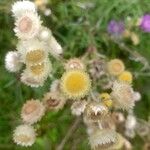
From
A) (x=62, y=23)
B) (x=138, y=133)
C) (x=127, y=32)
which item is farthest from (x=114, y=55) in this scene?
(x=138, y=133)

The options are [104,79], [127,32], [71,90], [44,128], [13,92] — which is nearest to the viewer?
[71,90]

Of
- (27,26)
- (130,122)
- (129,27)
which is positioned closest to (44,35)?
(27,26)

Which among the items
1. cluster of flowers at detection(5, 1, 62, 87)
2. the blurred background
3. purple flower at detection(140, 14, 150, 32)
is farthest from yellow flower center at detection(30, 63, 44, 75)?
purple flower at detection(140, 14, 150, 32)

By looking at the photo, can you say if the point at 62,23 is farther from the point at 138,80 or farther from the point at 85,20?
the point at 138,80

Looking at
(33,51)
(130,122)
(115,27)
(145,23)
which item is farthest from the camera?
(145,23)

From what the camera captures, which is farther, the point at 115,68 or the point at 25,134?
the point at 115,68

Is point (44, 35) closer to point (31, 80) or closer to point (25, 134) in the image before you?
point (31, 80)

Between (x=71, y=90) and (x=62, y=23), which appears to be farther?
(x=62, y=23)

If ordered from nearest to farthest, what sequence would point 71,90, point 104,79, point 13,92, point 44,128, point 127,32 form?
point 71,90
point 104,79
point 44,128
point 13,92
point 127,32
